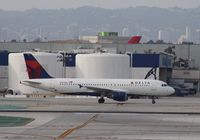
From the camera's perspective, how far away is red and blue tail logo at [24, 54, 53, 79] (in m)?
87.6

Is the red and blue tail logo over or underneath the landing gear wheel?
over

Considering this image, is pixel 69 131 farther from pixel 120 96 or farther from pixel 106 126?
pixel 120 96

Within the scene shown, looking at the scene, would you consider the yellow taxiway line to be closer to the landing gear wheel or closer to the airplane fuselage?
the landing gear wheel

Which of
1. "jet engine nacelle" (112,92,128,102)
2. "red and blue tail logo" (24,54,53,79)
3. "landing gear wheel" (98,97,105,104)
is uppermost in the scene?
"red and blue tail logo" (24,54,53,79)

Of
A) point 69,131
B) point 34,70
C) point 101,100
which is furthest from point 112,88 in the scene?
point 69,131

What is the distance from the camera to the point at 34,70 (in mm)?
89312

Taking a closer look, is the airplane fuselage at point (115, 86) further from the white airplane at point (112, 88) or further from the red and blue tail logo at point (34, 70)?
the red and blue tail logo at point (34, 70)

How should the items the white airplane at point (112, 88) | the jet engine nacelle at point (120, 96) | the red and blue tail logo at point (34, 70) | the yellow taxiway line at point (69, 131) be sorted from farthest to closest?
the red and blue tail logo at point (34, 70) → the white airplane at point (112, 88) → the jet engine nacelle at point (120, 96) → the yellow taxiway line at point (69, 131)

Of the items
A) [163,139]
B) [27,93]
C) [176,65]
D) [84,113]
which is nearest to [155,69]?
[27,93]

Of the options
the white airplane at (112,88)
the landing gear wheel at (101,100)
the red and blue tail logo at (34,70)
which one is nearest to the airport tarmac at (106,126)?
the landing gear wheel at (101,100)

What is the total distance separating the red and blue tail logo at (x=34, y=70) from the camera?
87625mm

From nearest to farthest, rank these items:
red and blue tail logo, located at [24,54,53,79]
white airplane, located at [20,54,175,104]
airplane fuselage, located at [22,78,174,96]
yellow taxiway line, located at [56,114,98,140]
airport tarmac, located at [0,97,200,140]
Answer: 1. yellow taxiway line, located at [56,114,98,140]
2. airport tarmac, located at [0,97,200,140]
3. white airplane, located at [20,54,175,104]
4. airplane fuselage, located at [22,78,174,96]
5. red and blue tail logo, located at [24,54,53,79]

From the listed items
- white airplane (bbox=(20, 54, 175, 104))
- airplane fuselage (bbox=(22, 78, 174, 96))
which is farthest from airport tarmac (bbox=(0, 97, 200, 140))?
airplane fuselage (bbox=(22, 78, 174, 96))

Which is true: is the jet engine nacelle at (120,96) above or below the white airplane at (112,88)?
below
